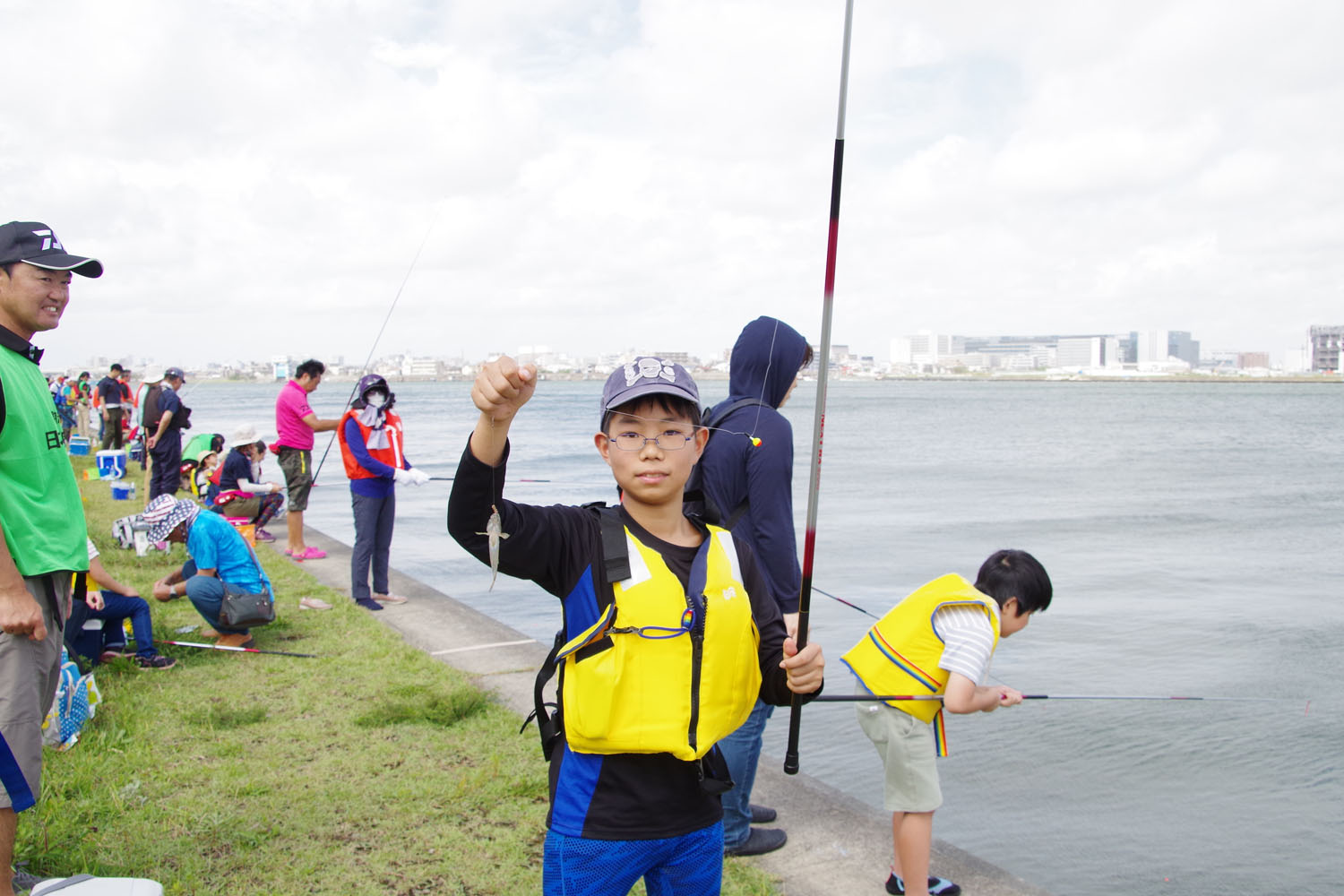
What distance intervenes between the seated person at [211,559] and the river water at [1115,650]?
233 centimetres

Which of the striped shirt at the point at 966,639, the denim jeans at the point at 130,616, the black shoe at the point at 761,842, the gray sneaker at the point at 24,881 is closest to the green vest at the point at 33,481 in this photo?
the gray sneaker at the point at 24,881

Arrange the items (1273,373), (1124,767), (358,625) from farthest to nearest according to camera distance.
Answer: (1273,373)
(358,625)
(1124,767)

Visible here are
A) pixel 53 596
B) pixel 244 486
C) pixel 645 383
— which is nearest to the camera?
pixel 645 383

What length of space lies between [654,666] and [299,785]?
2864 millimetres

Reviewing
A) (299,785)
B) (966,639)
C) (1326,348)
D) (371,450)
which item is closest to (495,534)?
(966,639)

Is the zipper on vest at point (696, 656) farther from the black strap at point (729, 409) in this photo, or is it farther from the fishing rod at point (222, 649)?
the fishing rod at point (222, 649)

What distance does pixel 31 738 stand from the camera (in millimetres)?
2949

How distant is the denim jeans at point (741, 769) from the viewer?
3.62m

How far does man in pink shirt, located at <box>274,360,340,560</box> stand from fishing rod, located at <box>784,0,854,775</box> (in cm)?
791

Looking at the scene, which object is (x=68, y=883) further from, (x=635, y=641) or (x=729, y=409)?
(x=729, y=409)

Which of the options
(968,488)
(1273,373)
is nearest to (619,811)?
(968,488)

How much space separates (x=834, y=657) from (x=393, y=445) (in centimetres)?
358

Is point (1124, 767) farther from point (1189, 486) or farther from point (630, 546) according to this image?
point (1189, 486)

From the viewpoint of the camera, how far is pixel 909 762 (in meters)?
3.35
